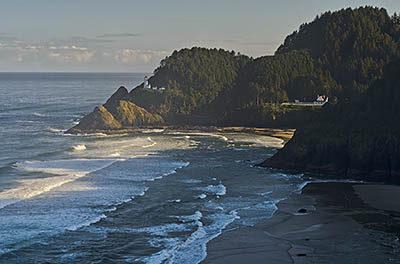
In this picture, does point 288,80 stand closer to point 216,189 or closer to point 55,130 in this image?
point 55,130

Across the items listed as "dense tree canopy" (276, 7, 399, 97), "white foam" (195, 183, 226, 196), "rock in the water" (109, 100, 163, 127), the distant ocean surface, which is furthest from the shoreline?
"white foam" (195, 183, 226, 196)

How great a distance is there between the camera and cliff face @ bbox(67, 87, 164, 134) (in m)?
100

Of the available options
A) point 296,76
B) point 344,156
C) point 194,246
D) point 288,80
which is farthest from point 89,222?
point 296,76

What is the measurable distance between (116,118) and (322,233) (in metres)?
A: 76.9

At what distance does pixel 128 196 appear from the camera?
1826 inches

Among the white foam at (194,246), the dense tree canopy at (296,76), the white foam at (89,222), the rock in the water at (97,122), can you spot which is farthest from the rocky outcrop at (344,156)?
the rock in the water at (97,122)

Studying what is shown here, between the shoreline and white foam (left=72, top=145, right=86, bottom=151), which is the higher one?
the shoreline

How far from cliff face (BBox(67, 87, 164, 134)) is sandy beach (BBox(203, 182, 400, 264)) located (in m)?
61.3

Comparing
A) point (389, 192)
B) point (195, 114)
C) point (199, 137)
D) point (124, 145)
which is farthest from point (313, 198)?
point (195, 114)

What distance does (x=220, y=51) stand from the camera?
546 feet

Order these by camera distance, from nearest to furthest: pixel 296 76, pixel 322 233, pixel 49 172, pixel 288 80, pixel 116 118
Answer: pixel 322 233
pixel 49 172
pixel 116 118
pixel 288 80
pixel 296 76

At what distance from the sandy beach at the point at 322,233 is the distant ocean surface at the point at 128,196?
145cm

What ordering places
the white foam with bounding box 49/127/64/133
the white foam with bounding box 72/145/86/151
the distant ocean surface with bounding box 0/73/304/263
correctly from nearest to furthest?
the distant ocean surface with bounding box 0/73/304/263, the white foam with bounding box 72/145/86/151, the white foam with bounding box 49/127/64/133

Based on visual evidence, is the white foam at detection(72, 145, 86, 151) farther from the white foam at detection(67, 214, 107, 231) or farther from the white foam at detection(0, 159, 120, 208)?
the white foam at detection(67, 214, 107, 231)
